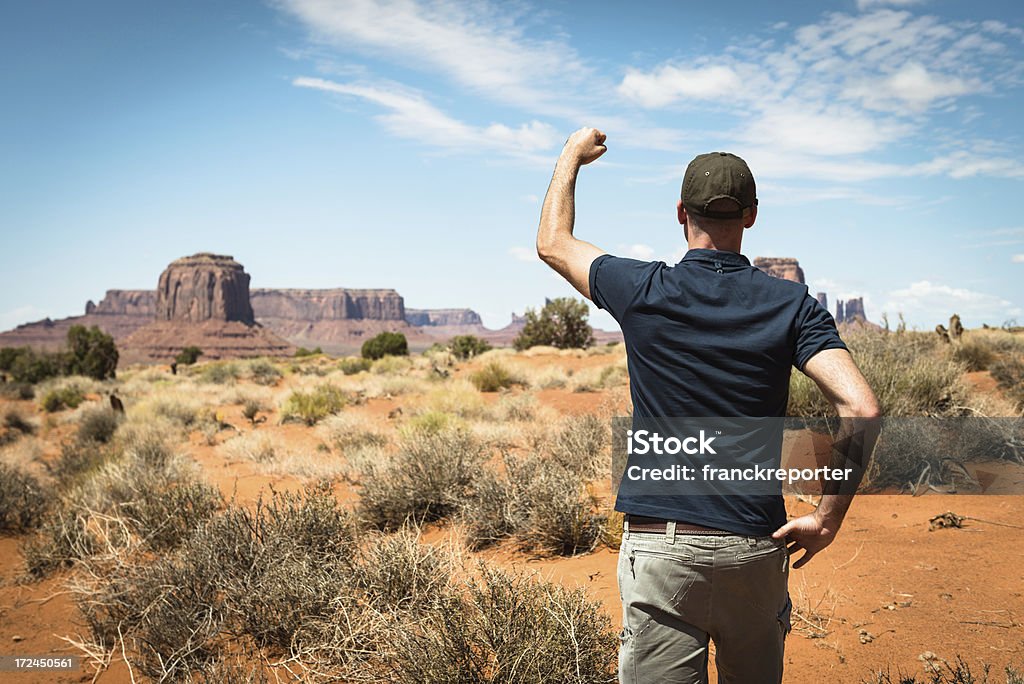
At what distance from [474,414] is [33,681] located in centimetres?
1013

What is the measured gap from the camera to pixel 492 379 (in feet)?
65.1

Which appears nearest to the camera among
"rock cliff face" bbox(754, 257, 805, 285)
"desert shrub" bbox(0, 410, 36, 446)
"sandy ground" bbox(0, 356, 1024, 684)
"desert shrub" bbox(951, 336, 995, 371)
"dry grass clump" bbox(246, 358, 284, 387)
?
"sandy ground" bbox(0, 356, 1024, 684)

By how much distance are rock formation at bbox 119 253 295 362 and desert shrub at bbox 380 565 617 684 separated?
140748 millimetres

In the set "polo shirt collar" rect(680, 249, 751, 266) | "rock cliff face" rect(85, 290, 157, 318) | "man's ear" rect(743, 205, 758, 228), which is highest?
"rock cliff face" rect(85, 290, 157, 318)

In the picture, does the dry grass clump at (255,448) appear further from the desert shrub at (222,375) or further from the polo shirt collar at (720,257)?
the desert shrub at (222,375)

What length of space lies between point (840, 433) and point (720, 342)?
0.44 m

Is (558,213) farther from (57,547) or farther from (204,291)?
(204,291)

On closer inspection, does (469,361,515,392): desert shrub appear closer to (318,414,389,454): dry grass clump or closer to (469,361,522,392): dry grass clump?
(469,361,522,392): dry grass clump

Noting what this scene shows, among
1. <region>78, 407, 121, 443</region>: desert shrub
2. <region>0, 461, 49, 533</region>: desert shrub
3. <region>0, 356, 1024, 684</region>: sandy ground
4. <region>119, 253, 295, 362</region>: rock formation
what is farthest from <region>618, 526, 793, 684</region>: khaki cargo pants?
<region>119, 253, 295, 362</region>: rock formation

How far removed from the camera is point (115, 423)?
15.9 metres

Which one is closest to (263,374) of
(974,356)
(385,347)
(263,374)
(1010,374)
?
(263,374)

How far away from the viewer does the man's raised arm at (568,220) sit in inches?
89.9

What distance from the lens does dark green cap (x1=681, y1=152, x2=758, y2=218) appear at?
6.68 ft

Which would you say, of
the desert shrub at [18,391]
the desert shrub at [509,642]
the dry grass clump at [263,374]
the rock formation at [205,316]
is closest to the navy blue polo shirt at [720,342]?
the desert shrub at [509,642]
